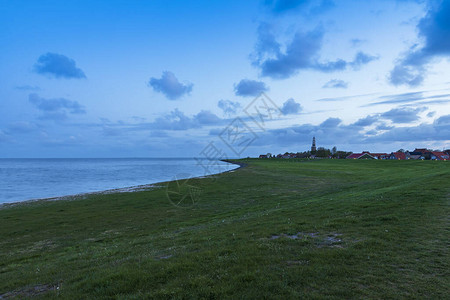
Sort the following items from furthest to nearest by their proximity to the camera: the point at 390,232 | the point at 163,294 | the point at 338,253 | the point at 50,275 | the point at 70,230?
the point at 70,230, the point at 390,232, the point at 50,275, the point at 338,253, the point at 163,294

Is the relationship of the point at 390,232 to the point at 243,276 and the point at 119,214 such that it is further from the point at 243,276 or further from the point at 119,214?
the point at 119,214

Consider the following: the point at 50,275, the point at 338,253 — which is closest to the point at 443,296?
the point at 338,253

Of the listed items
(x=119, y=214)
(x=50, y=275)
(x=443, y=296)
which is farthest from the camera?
(x=119, y=214)

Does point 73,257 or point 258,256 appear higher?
point 258,256

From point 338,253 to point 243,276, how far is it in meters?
3.36

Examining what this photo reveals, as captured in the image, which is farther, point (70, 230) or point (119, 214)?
point (119, 214)

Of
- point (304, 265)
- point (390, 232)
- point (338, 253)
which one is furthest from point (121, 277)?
point (390, 232)

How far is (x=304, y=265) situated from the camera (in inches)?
285

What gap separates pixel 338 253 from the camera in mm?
7910

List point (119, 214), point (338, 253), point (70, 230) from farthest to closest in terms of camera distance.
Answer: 1. point (119, 214)
2. point (70, 230)
3. point (338, 253)

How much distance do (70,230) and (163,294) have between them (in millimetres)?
16492

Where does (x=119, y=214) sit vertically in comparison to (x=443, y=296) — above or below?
below

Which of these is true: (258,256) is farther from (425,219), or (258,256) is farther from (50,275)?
(425,219)

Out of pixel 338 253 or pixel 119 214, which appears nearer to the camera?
pixel 338 253
